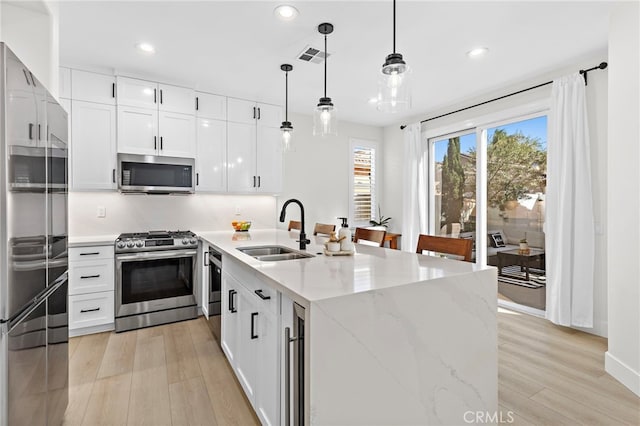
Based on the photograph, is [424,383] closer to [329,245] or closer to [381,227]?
[329,245]

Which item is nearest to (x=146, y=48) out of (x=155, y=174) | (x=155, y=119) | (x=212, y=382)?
(x=155, y=119)

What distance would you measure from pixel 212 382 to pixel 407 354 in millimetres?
1582

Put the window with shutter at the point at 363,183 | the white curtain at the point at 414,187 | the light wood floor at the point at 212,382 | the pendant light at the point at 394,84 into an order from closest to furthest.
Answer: the pendant light at the point at 394,84 < the light wood floor at the point at 212,382 < the white curtain at the point at 414,187 < the window with shutter at the point at 363,183

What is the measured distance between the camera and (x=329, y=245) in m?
2.06

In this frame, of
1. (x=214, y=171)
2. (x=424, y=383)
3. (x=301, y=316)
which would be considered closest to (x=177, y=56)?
(x=214, y=171)

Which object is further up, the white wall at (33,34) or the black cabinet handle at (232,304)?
Result: the white wall at (33,34)

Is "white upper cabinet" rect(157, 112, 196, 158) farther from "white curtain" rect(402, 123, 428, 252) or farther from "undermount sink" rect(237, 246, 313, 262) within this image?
"white curtain" rect(402, 123, 428, 252)

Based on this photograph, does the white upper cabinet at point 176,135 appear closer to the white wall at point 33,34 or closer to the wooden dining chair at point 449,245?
the white wall at point 33,34

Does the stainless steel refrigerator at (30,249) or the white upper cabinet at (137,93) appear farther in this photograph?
the white upper cabinet at (137,93)

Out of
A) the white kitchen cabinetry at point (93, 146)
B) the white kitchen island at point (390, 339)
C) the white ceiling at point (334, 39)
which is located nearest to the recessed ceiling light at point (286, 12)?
the white ceiling at point (334, 39)

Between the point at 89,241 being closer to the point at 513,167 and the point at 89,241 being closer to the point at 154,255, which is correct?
the point at 154,255

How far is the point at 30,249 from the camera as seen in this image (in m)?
1.29

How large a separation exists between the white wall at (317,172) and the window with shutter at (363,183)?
125mm

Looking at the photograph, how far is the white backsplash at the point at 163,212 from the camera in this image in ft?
11.7
